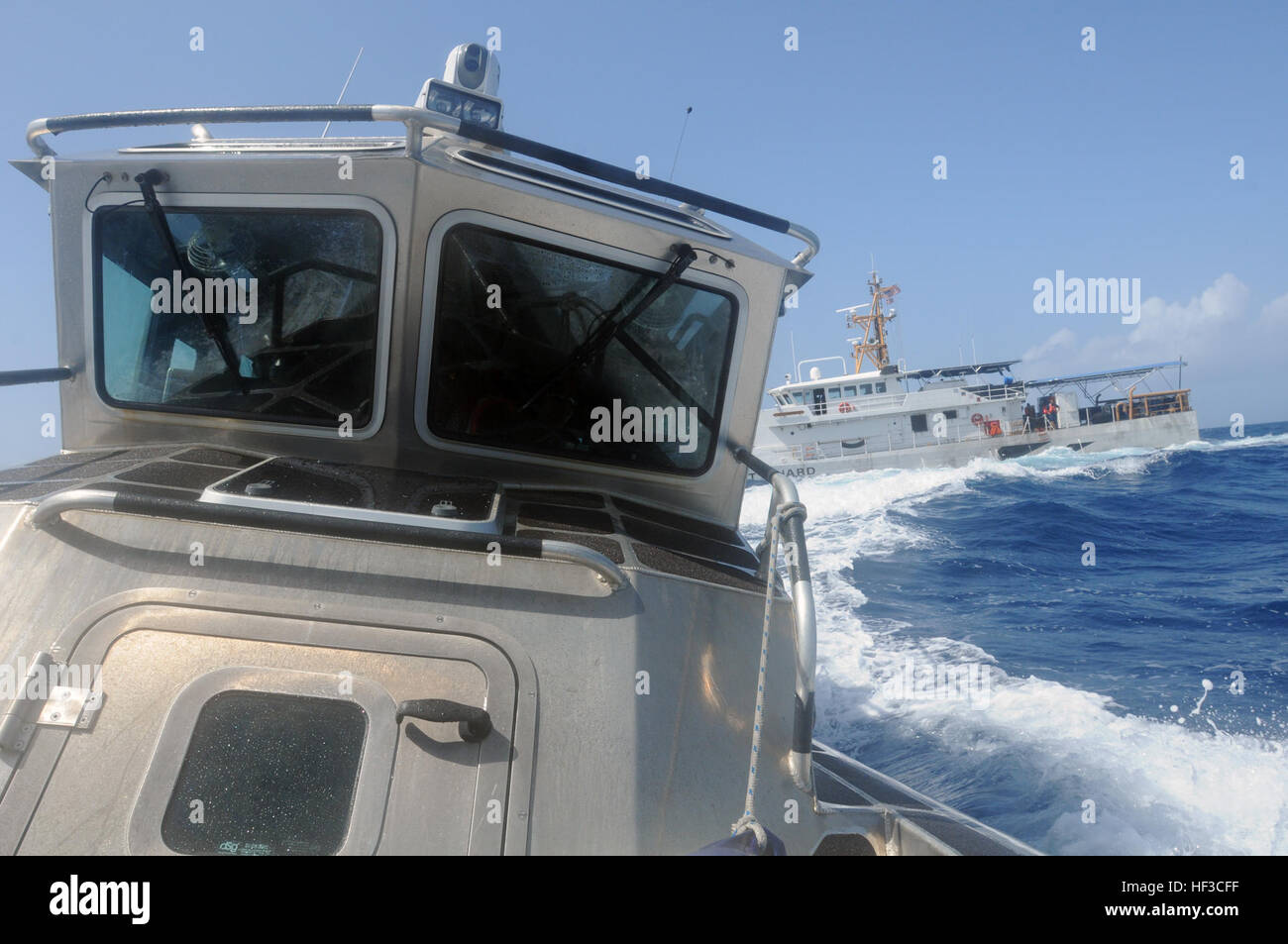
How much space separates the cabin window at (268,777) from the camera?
195 centimetres

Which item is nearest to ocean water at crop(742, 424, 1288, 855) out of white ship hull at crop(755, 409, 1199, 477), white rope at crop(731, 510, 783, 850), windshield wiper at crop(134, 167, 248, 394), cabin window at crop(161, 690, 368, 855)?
white rope at crop(731, 510, 783, 850)

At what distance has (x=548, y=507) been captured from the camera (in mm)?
3338

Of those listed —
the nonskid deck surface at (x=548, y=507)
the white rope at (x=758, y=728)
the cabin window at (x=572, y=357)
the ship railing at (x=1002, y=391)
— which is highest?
the ship railing at (x=1002, y=391)

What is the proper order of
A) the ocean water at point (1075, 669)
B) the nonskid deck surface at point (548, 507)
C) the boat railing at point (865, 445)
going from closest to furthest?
the nonskid deck surface at point (548, 507)
the ocean water at point (1075, 669)
the boat railing at point (865, 445)

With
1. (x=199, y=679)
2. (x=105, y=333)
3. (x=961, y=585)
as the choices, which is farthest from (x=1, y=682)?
(x=961, y=585)

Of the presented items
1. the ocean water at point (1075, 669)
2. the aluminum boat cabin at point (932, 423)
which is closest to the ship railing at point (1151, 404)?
the aluminum boat cabin at point (932, 423)

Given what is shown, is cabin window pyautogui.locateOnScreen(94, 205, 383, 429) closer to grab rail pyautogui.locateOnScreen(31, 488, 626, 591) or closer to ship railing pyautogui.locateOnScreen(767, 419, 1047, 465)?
grab rail pyautogui.locateOnScreen(31, 488, 626, 591)

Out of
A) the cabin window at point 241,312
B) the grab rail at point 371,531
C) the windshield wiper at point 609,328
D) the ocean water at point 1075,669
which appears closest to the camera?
the grab rail at point 371,531

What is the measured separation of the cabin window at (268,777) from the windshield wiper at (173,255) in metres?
1.95

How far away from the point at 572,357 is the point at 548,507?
2.52ft

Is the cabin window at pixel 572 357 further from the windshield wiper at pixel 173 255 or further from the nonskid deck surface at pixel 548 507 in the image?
the windshield wiper at pixel 173 255

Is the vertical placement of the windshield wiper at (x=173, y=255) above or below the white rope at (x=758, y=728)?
above
